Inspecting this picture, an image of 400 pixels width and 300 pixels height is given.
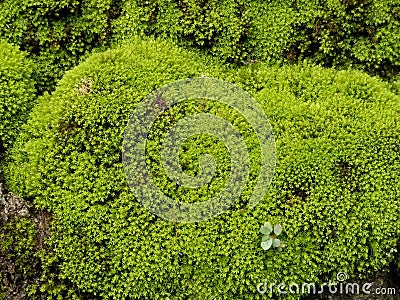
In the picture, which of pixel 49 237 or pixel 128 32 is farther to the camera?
pixel 128 32

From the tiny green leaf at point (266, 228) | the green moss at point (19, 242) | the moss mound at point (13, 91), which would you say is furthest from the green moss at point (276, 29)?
the green moss at point (19, 242)

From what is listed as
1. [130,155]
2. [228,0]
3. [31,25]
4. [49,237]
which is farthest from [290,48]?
[49,237]

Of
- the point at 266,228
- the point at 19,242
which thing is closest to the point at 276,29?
the point at 266,228

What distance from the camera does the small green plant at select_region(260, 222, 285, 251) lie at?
3.13 meters

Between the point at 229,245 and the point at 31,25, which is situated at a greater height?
the point at 31,25

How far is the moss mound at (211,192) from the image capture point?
3201 millimetres

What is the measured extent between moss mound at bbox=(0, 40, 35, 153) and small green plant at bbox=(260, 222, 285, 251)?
2.07 metres

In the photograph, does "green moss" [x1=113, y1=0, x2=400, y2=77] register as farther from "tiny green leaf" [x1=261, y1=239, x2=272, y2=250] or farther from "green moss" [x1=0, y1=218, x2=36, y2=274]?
"green moss" [x1=0, y1=218, x2=36, y2=274]

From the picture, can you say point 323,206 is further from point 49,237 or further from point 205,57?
point 49,237

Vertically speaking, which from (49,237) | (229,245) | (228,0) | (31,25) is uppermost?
(228,0)

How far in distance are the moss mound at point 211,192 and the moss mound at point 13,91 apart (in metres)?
0.25

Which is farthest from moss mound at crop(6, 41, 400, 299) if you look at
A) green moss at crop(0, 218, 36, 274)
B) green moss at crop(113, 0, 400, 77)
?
green moss at crop(113, 0, 400, 77)

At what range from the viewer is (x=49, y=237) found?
3334 millimetres

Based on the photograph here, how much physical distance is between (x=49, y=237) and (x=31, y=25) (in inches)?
70.0
